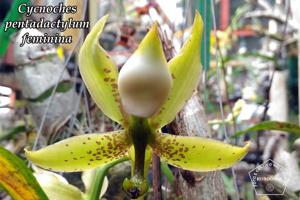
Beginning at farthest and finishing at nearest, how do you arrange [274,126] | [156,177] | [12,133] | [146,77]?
[12,133] → [274,126] → [156,177] → [146,77]

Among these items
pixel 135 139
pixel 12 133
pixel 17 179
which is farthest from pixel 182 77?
pixel 12 133

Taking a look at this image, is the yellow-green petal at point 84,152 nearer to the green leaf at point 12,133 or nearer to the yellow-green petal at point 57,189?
the yellow-green petal at point 57,189

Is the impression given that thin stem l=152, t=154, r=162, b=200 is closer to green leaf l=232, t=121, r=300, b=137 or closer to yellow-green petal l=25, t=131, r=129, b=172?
yellow-green petal l=25, t=131, r=129, b=172

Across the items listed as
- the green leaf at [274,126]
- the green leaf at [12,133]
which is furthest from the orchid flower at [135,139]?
the green leaf at [12,133]

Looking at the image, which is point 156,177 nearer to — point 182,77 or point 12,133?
point 182,77

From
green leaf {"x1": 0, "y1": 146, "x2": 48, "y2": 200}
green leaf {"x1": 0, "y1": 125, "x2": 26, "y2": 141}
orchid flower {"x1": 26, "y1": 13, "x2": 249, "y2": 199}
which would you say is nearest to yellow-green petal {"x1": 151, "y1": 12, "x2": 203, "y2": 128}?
orchid flower {"x1": 26, "y1": 13, "x2": 249, "y2": 199}

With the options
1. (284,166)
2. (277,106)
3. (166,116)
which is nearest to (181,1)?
(284,166)

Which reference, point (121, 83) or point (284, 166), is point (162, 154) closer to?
point (121, 83)
